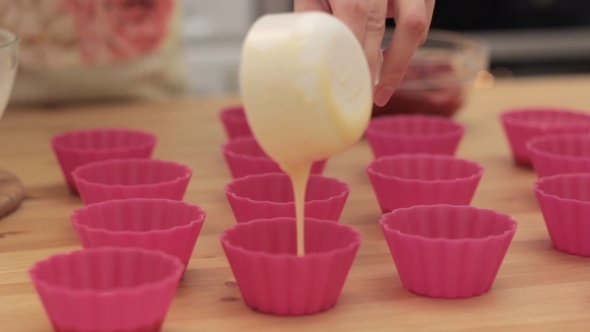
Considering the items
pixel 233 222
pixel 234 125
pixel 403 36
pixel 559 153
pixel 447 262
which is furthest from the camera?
pixel 234 125

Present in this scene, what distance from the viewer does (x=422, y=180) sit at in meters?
1.17

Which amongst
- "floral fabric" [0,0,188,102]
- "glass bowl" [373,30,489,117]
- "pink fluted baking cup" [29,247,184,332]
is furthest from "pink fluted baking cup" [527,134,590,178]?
"floral fabric" [0,0,188,102]

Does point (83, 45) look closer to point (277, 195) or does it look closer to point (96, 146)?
point (96, 146)

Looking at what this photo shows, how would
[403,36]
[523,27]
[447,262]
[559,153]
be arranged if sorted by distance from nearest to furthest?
[447,262] → [403,36] → [559,153] → [523,27]

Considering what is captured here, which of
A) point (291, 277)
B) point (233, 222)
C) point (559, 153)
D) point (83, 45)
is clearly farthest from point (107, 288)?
point (83, 45)

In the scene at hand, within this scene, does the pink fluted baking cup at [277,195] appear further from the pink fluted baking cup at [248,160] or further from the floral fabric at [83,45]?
the floral fabric at [83,45]

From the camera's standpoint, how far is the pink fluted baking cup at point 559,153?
1.22 meters

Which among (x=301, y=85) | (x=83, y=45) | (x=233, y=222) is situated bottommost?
(x=233, y=222)

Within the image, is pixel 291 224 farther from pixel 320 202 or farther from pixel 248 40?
pixel 248 40

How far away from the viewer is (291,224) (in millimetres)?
944

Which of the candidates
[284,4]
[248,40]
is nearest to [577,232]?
[248,40]

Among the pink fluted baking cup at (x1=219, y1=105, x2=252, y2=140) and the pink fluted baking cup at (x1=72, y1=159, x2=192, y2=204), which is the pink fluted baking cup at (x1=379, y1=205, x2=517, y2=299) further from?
the pink fluted baking cup at (x1=219, y1=105, x2=252, y2=140)

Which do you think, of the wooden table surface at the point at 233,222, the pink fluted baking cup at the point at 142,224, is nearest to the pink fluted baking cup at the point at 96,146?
the wooden table surface at the point at 233,222

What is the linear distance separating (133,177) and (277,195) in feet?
0.71
